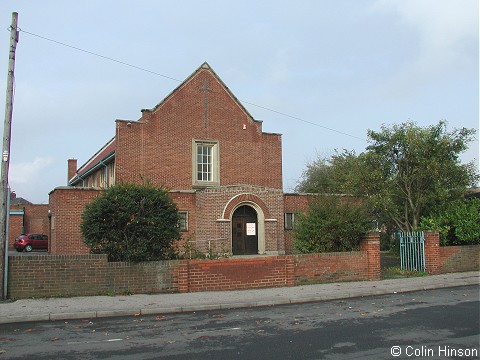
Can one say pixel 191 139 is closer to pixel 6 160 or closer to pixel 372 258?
pixel 372 258

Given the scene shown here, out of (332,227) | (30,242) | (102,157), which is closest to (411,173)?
(332,227)

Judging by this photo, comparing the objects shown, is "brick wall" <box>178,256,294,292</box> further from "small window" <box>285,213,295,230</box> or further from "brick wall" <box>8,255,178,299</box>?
"small window" <box>285,213,295,230</box>

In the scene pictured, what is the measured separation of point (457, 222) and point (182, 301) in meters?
13.2

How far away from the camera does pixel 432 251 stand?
728 inches

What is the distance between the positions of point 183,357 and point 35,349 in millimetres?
2475

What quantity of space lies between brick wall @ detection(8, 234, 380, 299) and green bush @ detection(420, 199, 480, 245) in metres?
5.46

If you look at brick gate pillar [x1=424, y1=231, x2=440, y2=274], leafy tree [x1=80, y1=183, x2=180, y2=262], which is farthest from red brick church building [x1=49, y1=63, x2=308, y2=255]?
leafy tree [x1=80, y1=183, x2=180, y2=262]

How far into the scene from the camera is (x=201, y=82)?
29.7m

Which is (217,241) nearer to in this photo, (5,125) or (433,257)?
(433,257)

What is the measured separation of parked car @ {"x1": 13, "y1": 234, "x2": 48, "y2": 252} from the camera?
40.8m

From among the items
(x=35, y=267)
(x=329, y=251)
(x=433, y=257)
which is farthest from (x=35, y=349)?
(x=433, y=257)

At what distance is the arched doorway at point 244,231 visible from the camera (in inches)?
1015

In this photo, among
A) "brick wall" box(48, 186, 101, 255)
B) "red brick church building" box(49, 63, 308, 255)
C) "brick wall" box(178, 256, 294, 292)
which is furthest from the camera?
"red brick church building" box(49, 63, 308, 255)

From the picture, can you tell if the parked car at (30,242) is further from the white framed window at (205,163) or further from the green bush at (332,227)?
the green bush at (332,227)
